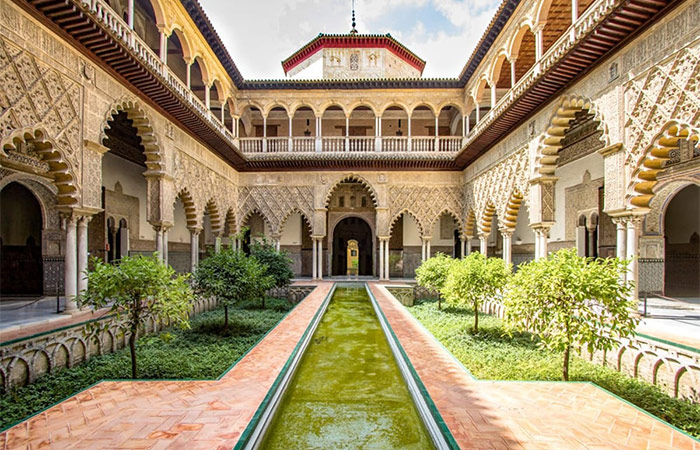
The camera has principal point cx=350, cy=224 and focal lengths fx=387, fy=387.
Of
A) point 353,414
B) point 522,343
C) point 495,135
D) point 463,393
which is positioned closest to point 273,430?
point 353,414

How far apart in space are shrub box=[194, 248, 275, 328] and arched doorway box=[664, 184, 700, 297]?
9.74m

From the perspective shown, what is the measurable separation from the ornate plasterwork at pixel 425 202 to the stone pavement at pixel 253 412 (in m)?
10.4

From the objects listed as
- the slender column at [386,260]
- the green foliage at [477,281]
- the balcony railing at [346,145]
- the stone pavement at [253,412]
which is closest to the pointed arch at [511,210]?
the green foliage at [477,281]

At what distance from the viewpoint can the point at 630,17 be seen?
17.3 ft

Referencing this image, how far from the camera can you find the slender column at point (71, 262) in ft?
20.7

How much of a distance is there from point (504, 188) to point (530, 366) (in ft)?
21.0

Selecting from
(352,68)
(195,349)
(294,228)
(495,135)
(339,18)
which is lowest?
(195,349)

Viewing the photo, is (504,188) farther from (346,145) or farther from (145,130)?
(145,130)

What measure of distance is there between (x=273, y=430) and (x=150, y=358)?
9.37ft

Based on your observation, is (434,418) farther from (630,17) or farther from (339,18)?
(339,18)

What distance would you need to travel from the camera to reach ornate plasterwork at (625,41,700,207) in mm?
4629

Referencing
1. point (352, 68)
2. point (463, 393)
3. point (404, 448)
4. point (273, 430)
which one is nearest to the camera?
point (404, 448)

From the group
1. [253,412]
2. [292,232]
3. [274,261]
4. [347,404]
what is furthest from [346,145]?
[253,412]

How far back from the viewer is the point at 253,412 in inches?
126
